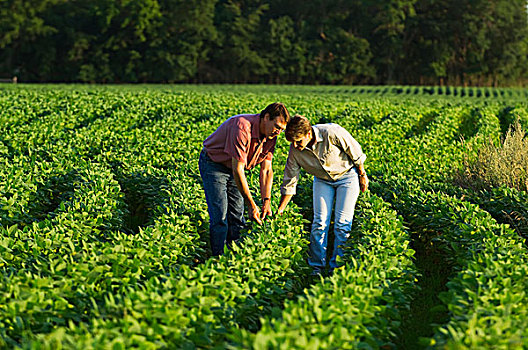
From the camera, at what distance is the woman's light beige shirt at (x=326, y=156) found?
5.47m

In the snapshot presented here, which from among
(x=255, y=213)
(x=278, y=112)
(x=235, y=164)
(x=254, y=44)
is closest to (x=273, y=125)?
(x=278, y=112)

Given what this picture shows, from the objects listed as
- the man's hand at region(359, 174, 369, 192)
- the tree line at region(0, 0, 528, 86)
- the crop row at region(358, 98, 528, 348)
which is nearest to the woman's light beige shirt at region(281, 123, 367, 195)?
the man's hand at region(359, 174, 369, 192)

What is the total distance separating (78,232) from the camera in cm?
550

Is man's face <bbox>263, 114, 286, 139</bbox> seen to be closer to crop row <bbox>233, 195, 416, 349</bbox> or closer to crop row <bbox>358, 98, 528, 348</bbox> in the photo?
crop row <bbox>233, 195, 416, 349</bbox>

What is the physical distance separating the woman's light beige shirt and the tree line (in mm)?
48180

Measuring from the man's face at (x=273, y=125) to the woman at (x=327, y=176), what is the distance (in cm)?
46

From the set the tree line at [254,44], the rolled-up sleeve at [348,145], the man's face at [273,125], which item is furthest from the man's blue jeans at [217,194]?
the tree line at [254,44]

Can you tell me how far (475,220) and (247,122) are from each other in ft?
8.56

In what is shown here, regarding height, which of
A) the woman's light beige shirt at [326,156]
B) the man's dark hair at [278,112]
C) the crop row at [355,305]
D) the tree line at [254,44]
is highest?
the tree line at [254,44]

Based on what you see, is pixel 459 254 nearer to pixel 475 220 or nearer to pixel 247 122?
pixel 475 220

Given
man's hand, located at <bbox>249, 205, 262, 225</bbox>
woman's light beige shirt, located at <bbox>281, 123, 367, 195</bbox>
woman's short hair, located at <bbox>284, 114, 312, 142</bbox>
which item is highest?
woman's short hair, located at <bbox>284, 114, 312, 142</bbox>

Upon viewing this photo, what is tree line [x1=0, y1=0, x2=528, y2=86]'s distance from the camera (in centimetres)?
5256

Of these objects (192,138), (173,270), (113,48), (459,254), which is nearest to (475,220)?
(459,254)

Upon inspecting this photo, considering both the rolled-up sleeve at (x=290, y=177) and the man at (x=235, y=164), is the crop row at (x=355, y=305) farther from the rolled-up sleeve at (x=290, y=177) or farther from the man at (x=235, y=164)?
the man at (x=235, y=164)
